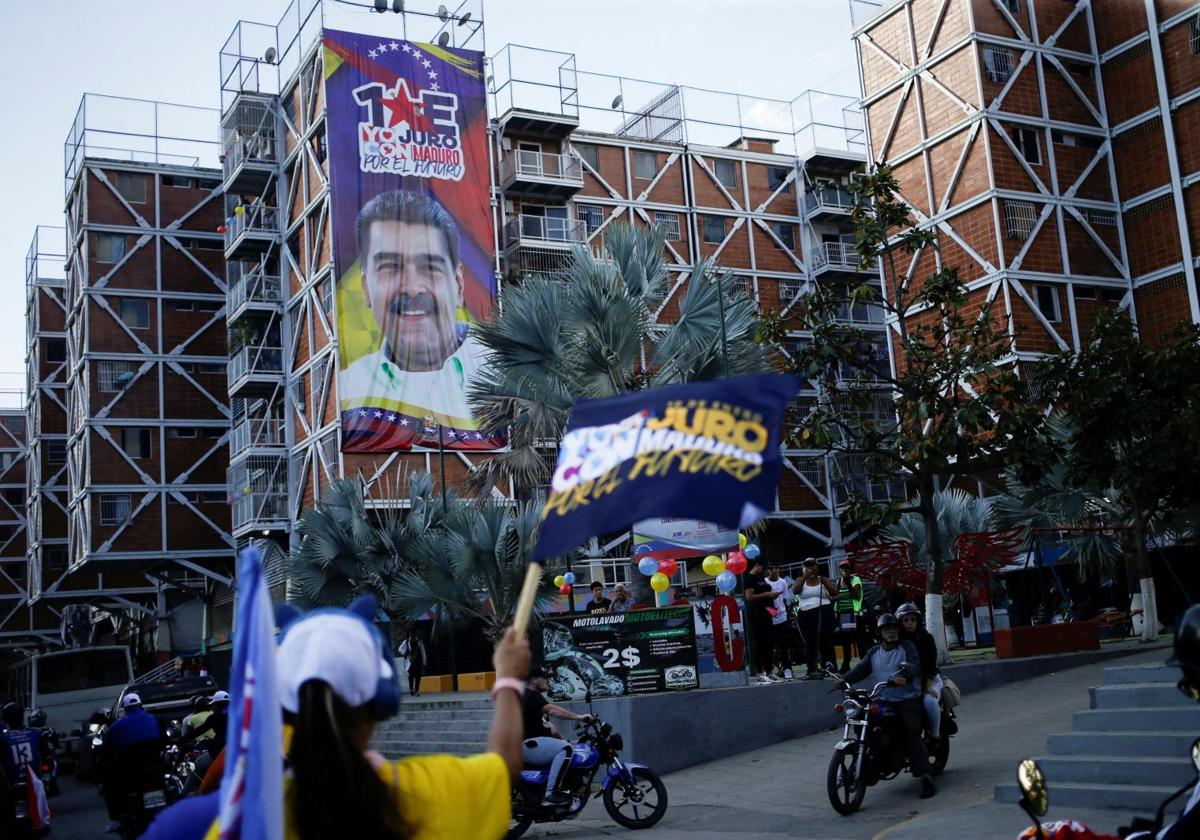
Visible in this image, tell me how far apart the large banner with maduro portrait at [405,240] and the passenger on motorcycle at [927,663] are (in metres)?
28.9

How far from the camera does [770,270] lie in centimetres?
5606

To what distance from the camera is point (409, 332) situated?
4231 centimetres

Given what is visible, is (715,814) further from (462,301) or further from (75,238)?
(75,238)

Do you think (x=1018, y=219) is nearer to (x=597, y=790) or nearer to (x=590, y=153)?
(x=590, y=153)

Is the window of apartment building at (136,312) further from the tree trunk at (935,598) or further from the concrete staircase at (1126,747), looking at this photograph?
the concrete staircase at (1126,747)

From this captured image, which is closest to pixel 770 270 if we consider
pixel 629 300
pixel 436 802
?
pixel 629 300

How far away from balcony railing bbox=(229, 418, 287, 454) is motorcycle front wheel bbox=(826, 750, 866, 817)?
37.3 m

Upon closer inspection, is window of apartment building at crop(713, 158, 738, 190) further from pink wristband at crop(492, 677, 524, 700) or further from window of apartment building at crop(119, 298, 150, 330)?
pink wristband at crop(492, 677, 524, 700)

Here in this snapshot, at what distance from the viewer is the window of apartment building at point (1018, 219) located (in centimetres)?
3962

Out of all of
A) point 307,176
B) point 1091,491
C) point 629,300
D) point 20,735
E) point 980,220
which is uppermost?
point 307,176

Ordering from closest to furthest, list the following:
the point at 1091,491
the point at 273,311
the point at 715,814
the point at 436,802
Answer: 1. the point at 436,802
2. the point at 715,814
3. the point at 1091,491
4. the point at 273,311

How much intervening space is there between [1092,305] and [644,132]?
2200 cm

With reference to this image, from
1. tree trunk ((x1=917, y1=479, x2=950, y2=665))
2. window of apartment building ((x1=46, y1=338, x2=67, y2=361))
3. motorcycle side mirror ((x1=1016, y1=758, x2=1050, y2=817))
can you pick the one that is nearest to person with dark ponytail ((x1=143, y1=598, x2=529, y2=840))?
motorcycle side mirror ((x1=1016, y1=758, x2=1050, y2=817))

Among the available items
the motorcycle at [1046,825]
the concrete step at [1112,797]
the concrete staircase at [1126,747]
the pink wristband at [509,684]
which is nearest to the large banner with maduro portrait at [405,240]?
the concrete staircase at [1126,747]
